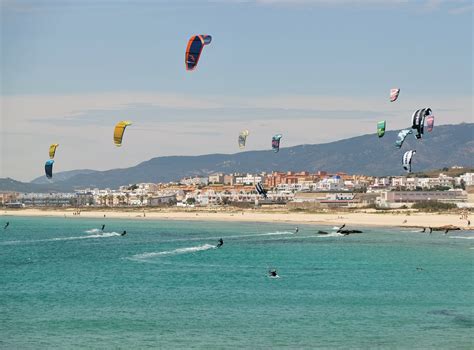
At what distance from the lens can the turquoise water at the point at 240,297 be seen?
26359mm

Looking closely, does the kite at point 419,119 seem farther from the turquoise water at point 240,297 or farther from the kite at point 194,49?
the kite at point 194,49

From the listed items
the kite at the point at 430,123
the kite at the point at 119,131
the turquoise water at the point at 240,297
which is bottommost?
the turquoise water at the point at 240,297

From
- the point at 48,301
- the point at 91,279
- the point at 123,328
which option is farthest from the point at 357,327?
the point at 91,279

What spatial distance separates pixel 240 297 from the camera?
34250mm

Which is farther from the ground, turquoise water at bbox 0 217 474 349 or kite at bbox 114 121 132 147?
kite at bbox 114 121 132 147

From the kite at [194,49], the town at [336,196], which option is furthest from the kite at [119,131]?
the town at [336,196]

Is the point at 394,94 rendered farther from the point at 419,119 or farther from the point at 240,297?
the point at 240,297

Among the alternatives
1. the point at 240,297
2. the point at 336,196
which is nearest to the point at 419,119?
the point at 240,297

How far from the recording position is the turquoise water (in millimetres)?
26359

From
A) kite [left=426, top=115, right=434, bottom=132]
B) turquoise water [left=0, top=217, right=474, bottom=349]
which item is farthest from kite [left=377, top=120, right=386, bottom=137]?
turquoise water [left=0, top=217, right=474, bottom=349]

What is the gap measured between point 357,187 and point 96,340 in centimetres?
17245

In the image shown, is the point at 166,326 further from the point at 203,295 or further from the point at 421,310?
the point at 421,310

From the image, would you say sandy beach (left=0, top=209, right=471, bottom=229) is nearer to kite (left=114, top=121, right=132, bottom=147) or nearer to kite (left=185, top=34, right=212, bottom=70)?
kite (left=114, top=121, right=132, bottom=147)

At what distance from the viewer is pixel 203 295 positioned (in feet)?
114
